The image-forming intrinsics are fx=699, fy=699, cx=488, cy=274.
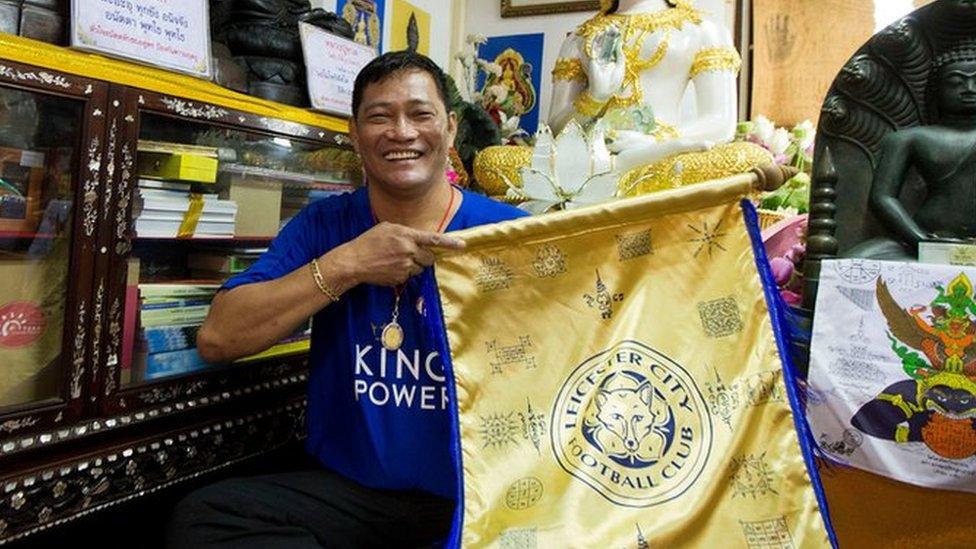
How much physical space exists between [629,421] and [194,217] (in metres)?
1.23

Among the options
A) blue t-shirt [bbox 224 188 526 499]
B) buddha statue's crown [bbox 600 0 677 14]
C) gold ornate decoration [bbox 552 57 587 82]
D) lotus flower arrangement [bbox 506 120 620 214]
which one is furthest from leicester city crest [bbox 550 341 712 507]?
buddha statue's crown [bbox 600 0 677 14]

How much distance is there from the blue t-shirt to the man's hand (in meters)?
0.08

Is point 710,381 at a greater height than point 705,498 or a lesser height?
greater

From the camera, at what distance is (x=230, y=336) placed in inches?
50.2

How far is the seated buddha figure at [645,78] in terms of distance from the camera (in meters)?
2.23

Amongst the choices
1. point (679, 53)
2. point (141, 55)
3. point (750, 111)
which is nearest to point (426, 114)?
point (141, 55)

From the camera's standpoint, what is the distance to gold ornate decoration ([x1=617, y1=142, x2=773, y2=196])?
1.90 metres

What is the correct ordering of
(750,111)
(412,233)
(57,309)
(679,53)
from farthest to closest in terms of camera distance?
1. (750,111)
2. (679,53)
3. (57,309)
4. (412,233)

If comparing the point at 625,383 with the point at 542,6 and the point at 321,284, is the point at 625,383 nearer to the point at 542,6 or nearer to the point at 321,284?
the point at 321,284

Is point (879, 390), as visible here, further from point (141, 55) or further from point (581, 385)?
point (141, 55)

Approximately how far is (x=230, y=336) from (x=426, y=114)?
0.55m

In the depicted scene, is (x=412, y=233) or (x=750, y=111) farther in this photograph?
(x=750, y=111)

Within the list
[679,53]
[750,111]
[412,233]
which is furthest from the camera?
[750,111]

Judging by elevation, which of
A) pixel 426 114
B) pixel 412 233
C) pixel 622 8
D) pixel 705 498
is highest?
pixel 622 8
